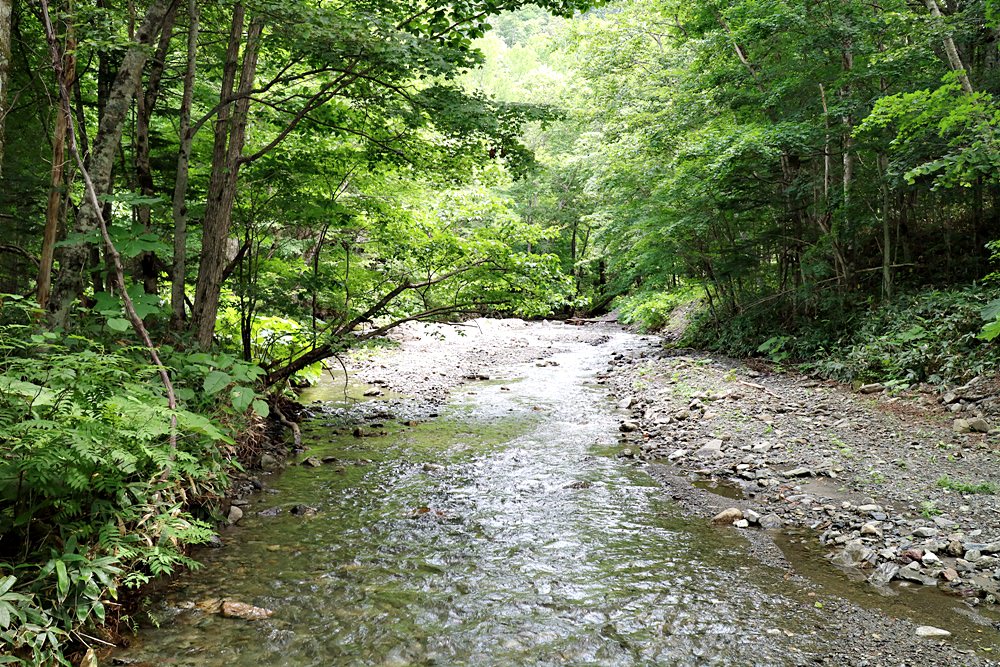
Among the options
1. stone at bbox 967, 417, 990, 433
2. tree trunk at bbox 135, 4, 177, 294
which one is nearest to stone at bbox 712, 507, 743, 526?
stone at bbox 967, 417, 990, 433

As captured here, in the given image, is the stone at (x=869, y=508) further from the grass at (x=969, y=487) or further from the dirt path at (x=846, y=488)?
the grass at (x=969, y=487)

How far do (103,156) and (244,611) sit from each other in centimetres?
386

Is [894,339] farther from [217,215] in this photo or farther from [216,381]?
[217,215]

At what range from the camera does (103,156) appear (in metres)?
4.80

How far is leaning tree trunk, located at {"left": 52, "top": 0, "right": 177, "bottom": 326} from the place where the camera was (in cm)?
460

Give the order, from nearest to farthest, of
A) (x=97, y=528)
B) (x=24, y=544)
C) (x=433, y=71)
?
(x=24, y=544), (x=97, y=528), (x=433, y=71)

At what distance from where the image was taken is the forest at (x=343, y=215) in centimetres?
352

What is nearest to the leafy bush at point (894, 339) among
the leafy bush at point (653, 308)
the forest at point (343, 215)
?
the forest at point (343, 215)

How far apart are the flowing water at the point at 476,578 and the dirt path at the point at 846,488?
0.40m

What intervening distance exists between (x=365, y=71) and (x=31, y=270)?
18.4 ft

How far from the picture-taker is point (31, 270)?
769 cm

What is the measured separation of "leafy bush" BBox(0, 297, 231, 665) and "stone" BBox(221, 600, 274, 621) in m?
0.53

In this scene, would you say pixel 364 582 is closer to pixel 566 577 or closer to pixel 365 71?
pixel 566 577

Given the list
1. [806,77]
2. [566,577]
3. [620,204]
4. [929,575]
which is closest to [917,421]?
[929,575]
